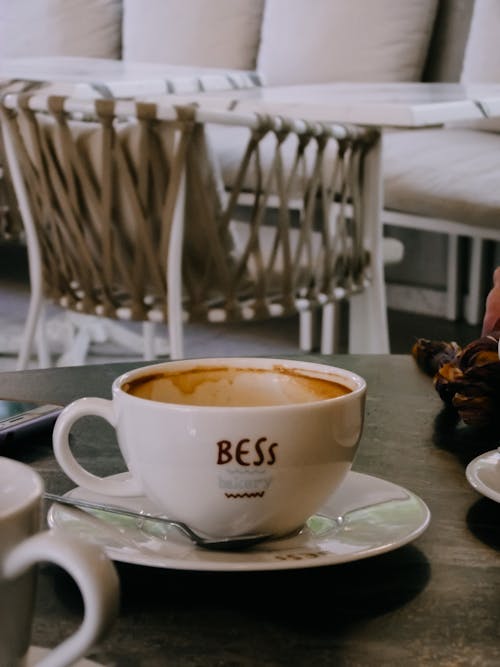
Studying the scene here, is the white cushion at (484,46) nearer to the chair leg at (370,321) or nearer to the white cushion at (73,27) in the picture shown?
the chair leg at (370,321)

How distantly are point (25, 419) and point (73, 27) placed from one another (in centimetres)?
391

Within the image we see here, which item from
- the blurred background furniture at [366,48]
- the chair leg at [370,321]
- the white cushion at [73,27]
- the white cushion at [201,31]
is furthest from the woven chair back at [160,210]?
the white cushion at [73,27]

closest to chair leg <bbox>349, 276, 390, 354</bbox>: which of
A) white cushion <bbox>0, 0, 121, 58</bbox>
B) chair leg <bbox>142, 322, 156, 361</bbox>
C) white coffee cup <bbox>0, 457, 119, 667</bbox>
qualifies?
chair leg <bbox>142, 322, 156, 361</bbox>

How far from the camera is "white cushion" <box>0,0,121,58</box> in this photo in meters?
A: 4.26

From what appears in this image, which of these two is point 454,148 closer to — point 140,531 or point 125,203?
point 125,203

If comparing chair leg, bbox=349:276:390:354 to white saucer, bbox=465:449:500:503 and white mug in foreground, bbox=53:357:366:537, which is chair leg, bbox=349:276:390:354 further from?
white mug in foreground, bbox=53:357:366:537

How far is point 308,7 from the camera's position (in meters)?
3.29

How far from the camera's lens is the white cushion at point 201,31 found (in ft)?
12.0

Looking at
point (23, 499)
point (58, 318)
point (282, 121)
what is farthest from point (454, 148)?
point (23, 499)

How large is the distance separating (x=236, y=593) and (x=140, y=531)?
0.07m

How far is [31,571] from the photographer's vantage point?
0.94ft

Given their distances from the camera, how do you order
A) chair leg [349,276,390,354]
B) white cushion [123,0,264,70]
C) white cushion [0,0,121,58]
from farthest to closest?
white cushion [0,0,121,58], white cushion [123,0,264,70], chair leg [349,276,390,354]

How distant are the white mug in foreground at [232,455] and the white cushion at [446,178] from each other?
6.07ft

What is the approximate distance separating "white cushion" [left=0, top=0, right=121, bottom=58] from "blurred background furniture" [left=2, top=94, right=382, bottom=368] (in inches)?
102
